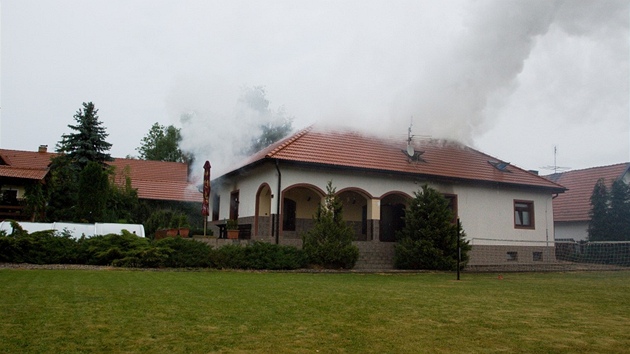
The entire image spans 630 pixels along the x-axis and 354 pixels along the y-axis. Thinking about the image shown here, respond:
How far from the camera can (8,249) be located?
1653cm

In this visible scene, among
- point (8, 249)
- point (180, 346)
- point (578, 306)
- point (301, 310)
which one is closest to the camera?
point (180, 346)

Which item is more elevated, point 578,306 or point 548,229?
point 548,229

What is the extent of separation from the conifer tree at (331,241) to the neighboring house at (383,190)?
1.67 metres

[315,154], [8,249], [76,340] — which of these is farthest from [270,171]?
[76,340]

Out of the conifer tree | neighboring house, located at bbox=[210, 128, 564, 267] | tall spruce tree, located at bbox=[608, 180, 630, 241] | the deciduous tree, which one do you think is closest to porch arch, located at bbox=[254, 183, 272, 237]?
neighboring house, located at bbox=[210, 128, 564, 267]

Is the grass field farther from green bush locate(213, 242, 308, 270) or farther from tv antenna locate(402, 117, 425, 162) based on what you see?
tv antenna locate(402, 117, 425, 162)

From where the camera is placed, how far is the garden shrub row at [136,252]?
1675 cm

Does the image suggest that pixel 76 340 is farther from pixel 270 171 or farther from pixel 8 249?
pixel 270 171

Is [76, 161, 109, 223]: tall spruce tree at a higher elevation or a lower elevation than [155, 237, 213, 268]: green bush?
higher

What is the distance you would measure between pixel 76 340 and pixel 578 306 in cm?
786

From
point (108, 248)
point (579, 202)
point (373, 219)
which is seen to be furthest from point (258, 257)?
point (579, 202)

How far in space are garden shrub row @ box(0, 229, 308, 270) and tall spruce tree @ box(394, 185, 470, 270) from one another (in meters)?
4.69

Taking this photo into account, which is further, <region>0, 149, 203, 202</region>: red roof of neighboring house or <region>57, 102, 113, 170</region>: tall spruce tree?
<region>0, 149, 203, 202</region>: red roof of neighboring house

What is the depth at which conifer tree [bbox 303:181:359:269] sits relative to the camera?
19109 millimetres
